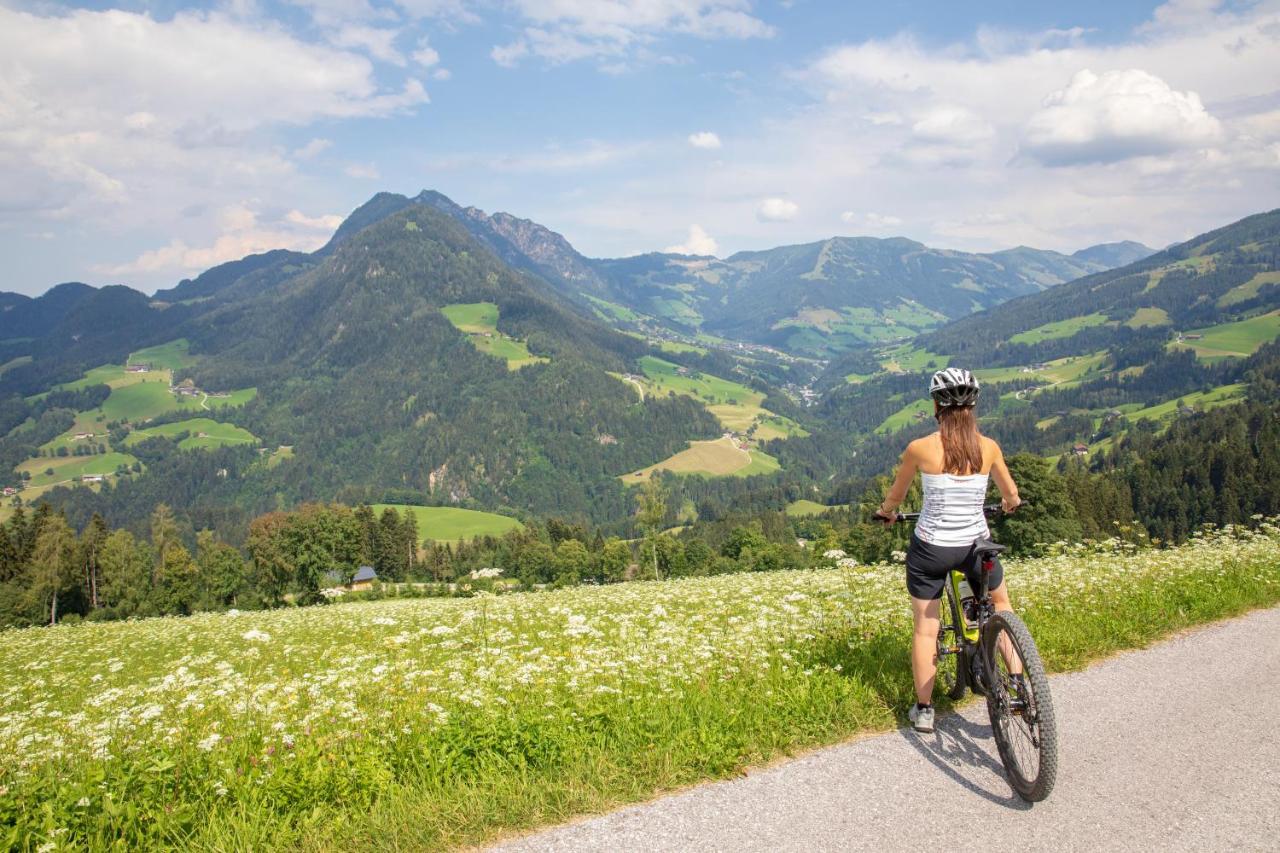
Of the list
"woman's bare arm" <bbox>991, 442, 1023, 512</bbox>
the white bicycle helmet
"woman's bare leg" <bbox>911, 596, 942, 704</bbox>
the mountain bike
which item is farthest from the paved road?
the white bicycle helmet

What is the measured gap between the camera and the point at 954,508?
6965mm

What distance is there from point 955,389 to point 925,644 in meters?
2.80

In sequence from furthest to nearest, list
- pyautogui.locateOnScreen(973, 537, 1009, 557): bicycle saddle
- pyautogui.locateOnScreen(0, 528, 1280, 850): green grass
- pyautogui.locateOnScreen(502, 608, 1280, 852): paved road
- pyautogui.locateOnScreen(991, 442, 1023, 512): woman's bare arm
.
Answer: pyautogui.locateOnScreen(991, 442, 1023, 512): woman's bare arm
pyautogui.locateOnScreen(973, 537, 1009, 557): bicycle saddle
pyautogui.locateOnScreen(0, 528, 1280, 850): green grass
pyautogui.locateOnScreen(502, 608, 1280, 852): paved road

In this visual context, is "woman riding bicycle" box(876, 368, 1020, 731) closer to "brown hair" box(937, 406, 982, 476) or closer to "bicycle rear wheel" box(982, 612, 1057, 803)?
"brown hair" box(937, 406, 982, 476)

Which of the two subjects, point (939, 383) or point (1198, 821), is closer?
point (1198, 821)

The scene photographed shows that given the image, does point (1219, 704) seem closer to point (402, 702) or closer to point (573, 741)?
point (573, 741)

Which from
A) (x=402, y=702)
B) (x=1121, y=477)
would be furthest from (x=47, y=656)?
(x=1121, y=477)

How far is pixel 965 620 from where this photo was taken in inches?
291

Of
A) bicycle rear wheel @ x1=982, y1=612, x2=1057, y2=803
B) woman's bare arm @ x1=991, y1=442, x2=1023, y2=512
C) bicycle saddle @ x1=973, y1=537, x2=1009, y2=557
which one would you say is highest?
woman's bare arm @ x1=991, y1=442, x2=1023, y2=512

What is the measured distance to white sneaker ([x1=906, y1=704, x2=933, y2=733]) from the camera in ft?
24.5

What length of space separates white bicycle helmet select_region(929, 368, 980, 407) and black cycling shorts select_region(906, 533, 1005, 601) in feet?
4.90

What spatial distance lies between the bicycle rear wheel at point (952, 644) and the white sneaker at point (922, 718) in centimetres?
62

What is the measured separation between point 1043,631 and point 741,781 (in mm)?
6040

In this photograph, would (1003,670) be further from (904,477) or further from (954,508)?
(904,477)
